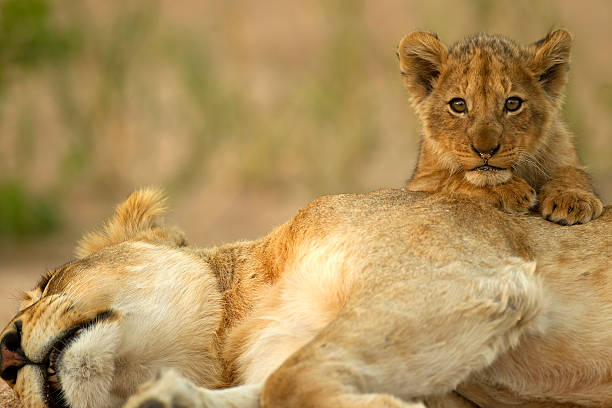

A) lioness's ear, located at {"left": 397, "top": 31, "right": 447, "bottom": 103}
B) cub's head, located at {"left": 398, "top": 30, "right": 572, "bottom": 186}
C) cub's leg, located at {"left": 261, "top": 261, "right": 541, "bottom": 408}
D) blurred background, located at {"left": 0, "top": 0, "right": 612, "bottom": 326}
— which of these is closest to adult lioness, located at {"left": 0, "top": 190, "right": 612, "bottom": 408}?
cub's leg, located at {"left": 261, "top": 261, "right": 541, "bottom": 408}

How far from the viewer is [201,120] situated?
31.2ft

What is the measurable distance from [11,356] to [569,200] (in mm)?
2277

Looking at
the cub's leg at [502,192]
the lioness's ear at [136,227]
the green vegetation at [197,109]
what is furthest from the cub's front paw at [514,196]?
the green vegetation at [197,109]

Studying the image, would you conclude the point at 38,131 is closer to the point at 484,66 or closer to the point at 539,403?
the point at 484,66

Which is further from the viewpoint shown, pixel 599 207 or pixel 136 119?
pixel 136 119

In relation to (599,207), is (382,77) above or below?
above

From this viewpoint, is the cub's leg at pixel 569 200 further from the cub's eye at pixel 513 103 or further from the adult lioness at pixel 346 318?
the cub's eye at pixel 513 103

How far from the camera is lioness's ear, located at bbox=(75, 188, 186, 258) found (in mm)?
3844

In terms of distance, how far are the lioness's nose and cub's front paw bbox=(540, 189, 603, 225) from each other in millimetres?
2130

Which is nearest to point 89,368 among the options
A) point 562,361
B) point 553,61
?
point 562,361

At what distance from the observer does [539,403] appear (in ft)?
10.0

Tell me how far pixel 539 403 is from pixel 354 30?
6521 millimetres

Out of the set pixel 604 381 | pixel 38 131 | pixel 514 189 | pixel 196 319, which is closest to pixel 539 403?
pixel 604 381

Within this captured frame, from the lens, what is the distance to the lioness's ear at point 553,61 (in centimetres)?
395
